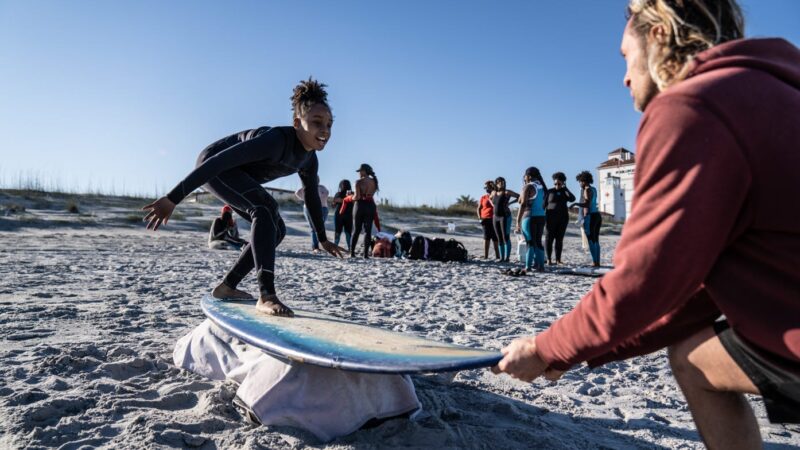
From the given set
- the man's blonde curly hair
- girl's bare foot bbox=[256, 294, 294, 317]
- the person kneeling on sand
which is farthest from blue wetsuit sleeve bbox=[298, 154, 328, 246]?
the person kneeling on sand

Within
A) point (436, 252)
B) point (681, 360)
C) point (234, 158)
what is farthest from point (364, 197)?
point (681, 360)

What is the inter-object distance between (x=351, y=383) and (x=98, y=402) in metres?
1.10

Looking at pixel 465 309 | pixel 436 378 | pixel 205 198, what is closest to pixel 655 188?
pixel 436 378

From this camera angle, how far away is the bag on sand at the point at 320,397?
2.02 meters

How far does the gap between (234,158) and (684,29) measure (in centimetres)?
253

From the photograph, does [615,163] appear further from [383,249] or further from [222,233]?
[222,233]

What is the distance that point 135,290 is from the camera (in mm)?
5332

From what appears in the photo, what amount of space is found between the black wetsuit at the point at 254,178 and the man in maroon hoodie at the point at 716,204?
88.7 inches

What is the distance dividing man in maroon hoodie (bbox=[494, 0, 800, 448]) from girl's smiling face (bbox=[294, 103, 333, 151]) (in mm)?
2363

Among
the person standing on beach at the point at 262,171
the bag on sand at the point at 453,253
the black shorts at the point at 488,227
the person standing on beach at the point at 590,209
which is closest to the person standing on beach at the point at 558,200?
the person standing on beach at the point at 590,209

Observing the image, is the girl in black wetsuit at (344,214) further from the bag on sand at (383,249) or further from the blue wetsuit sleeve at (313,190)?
the blue wetsuit sleeve at (313,190)

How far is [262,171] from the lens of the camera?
346cm

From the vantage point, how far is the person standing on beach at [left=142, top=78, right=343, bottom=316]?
3.08m

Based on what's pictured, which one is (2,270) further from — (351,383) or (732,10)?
(732,10)
